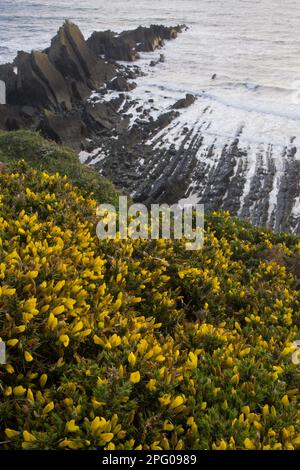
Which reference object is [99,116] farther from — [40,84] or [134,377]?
[134,377]

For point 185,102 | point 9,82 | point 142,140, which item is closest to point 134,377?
point 142,140

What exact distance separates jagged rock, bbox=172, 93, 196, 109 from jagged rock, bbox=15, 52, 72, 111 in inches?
310

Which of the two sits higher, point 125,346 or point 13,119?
point 125,346

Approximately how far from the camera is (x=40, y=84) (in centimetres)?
3100

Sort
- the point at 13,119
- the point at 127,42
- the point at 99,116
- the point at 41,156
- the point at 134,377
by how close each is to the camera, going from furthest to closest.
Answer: the point at 127,42
the point at 99,116
the point at 13,119
the point at 41,156
the point at 134,377

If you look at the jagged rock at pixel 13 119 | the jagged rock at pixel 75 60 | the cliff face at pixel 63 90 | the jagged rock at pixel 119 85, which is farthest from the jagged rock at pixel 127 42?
the jagged rock at pixel 13 119

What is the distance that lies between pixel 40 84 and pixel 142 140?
A: 9.19 meters

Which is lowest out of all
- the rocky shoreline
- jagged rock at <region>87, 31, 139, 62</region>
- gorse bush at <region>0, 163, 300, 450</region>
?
the rocky shoreline

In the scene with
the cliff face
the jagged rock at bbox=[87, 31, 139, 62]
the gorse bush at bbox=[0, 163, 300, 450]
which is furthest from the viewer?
the jagged rock at bbox=[87, 31, 139, 62]

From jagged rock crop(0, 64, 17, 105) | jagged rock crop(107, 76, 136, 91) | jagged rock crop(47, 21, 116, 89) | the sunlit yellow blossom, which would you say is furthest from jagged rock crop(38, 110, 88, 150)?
the sunlit yellow blossom

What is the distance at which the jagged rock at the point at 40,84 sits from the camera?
1203 inches

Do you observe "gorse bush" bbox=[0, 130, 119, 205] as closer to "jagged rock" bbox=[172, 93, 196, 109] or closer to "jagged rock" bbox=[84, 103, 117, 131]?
"jagged rock" bbox=[84, 103, 117, 131]

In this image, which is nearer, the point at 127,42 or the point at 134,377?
the point at 134,377

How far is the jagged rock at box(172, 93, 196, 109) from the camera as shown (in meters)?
33.0
